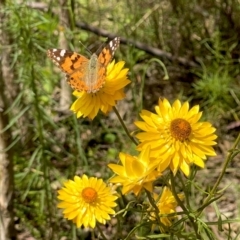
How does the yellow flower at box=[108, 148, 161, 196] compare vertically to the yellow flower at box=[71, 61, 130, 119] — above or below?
below

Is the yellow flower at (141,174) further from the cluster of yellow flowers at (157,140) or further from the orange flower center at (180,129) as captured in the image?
the orange flower center at (180,129)

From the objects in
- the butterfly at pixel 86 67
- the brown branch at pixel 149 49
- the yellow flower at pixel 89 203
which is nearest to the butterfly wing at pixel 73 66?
the butterfly at pixel 86 67

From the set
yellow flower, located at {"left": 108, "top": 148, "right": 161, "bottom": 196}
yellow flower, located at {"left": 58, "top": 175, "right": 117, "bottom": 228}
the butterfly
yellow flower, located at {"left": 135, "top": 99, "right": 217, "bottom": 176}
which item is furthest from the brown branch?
yellow flower, located at {"left": 108, "top": 148, "right": 161, "bottom": 196}

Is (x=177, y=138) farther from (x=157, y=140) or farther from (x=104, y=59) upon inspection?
(x=104, y=59)

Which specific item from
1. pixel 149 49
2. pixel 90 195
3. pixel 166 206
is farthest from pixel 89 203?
pixel 149 49

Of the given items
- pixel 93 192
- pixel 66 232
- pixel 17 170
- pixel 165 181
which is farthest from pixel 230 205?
pixel 165 181

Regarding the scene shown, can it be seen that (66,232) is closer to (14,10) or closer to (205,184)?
(205,184)

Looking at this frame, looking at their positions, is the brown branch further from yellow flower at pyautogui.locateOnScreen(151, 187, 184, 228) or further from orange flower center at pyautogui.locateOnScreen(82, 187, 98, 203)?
yellow flower at pyautogui.locateOnScreen(151, 187, 184, 228)
